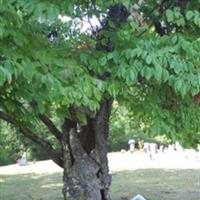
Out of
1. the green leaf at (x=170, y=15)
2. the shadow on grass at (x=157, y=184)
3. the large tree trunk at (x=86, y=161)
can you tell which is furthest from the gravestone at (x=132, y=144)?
the green leaf at (x=170, y=15)

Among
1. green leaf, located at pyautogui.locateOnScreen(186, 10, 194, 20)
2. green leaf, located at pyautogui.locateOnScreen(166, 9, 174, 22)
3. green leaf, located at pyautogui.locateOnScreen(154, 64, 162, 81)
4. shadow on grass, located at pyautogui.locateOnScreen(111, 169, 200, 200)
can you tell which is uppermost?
green leaf, located at pyautogui.locateOnScreen(166, 9, 174, 22)

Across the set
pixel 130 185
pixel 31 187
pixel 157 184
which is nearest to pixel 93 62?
pixel 130 185

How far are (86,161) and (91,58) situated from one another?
8.16 feet

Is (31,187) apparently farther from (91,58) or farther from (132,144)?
(132,144)

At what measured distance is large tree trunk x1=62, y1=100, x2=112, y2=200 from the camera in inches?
234

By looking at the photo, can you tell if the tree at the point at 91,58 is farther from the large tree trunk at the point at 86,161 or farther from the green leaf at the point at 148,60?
the large tree trunk at the point at 86,161

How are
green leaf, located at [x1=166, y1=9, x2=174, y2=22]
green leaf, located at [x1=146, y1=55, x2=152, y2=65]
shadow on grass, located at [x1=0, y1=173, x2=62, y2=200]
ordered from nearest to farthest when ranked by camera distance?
green leaf, located at [x1=146, y1=55, x2=152, y2=65] → green leaf, located at [x1=166, y1=9, x2=174, y2=22] → shadow on grass, located at [x1=0, y1=173, x2=62, y2=200]

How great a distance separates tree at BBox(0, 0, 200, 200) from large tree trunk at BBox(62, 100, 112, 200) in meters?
1.33

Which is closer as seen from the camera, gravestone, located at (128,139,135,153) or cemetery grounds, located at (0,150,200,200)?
cemetery grounds, located at (0,150,200,200)

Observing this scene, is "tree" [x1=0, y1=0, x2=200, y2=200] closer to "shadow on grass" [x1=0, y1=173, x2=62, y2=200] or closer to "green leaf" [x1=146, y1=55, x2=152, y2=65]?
"green leaf" [x1=146, y1=55, x2=152, y2=65]

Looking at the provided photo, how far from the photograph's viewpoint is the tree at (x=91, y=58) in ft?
9.20

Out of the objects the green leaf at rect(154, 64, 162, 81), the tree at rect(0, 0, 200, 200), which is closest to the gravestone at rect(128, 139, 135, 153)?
the tree at rect(0, 0, 200, 200)

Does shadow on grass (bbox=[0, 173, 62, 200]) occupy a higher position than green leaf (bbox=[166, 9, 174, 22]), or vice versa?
green leaf (bbox=[166, 9, 174, 22])

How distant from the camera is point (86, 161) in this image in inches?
234
